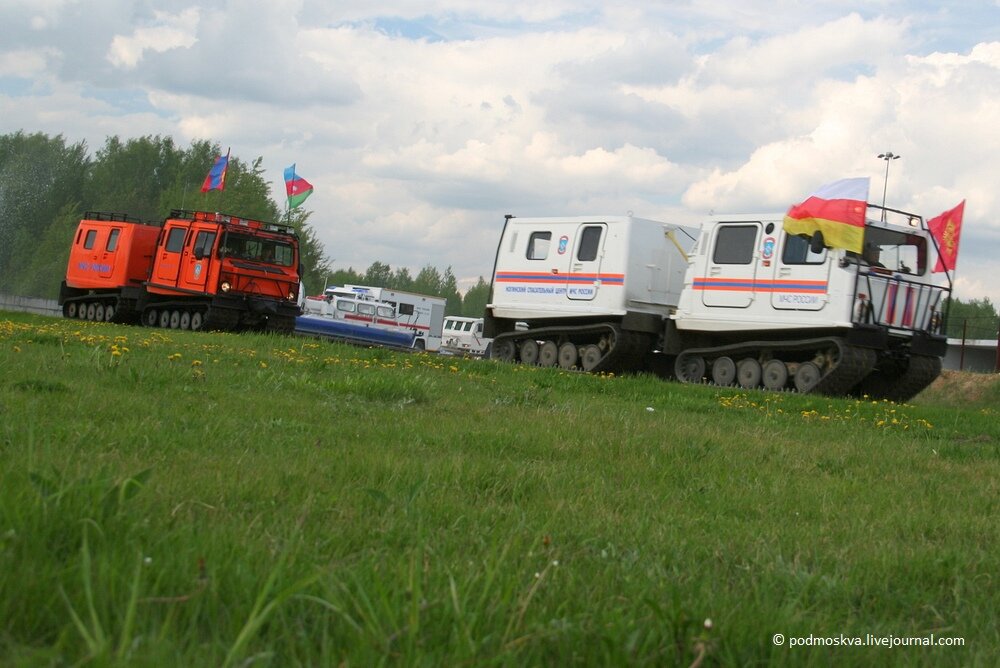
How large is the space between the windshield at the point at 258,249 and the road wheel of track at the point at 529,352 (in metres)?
8.26

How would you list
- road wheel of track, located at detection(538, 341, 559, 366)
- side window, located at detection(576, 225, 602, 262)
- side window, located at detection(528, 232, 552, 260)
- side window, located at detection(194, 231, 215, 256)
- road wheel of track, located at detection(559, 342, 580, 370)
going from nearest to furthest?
side window, located at detection(576, 225, 602, 262) → road wheel of track, located at detection(559, 342, 580, 370) → side window, located at detection(528, 232, 552, 260) → road wheel of track, located at detection(538, 341, 559, 366) → side window, located at detection(194, 231, 215, 256)

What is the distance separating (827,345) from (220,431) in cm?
1304

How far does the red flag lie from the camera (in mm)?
17859

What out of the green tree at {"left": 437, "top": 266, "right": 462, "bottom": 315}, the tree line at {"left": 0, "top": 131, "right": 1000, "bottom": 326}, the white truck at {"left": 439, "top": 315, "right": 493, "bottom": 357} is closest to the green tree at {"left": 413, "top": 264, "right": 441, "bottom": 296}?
the green tree at {"left": 437, "top": 266, "right": 462, "bottom": 315}

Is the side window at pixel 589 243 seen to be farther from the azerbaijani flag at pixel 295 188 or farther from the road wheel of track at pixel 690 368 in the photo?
the azerbaijani flag at pixel 295 188

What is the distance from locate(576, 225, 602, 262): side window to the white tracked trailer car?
0.03 metres

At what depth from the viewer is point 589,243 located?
20953 mm

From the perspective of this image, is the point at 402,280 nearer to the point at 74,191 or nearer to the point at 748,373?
the point at 74,191

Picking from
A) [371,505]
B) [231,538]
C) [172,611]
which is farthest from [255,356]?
[172,611]

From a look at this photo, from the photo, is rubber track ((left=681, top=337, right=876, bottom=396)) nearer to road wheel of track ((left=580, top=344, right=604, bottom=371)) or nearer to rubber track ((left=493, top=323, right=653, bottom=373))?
rubber track ((left=493, top=323, right=653, bottom=373))

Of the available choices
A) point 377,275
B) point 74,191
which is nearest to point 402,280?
point 377,275

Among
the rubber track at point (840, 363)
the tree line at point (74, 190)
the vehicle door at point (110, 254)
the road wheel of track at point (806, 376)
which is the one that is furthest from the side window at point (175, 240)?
the tree line at point (74, 190)

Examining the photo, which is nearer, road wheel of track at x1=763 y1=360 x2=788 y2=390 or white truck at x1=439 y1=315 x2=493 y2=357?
road wheel of track at x1=763 y1=360 x2=788 y2=390

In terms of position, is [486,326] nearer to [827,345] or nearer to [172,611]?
[827,345]
